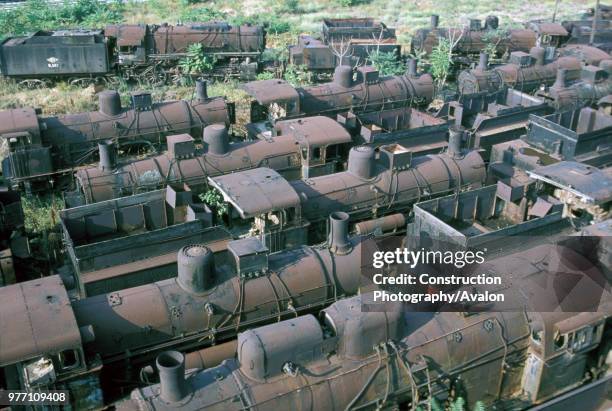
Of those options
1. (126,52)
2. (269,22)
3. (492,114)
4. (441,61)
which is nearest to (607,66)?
(492,114)

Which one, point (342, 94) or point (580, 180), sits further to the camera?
point (342, 94)

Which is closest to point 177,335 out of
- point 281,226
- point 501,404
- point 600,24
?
point 281,226

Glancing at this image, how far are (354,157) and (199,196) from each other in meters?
4.80

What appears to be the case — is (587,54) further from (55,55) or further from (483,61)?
(55,55)

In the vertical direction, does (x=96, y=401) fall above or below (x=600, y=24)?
below

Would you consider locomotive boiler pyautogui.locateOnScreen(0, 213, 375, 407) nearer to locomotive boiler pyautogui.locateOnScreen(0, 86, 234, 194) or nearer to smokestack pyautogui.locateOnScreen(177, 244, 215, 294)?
smokestack pyautogui.locateOnScreen(177, 244, 215, 294)

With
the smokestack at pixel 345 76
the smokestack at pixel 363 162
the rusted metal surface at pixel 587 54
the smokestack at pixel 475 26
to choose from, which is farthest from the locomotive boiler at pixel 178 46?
the rusted metal surface at pixel 587 54

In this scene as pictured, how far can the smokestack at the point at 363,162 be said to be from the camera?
1809 cm

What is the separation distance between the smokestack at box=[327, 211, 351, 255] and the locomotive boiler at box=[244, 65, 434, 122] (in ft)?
32.6

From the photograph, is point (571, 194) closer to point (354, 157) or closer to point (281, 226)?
point (354, 157)

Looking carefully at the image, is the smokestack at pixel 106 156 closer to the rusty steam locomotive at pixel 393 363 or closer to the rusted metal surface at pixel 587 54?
the rusty steam locomotive at pixel 393 363

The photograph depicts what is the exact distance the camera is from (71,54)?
30.2 meters

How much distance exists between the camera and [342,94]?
2584cm

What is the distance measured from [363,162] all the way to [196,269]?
7.02 m
